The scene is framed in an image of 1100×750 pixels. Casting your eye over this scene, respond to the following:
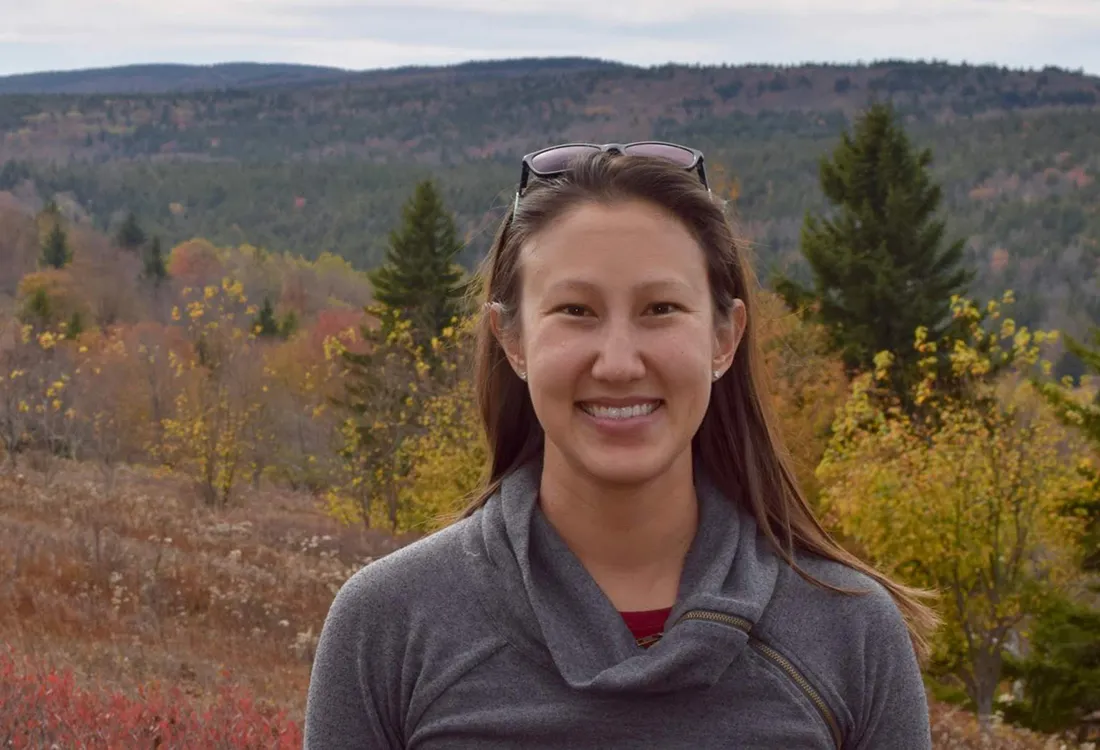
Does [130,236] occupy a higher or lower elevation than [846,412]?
lower

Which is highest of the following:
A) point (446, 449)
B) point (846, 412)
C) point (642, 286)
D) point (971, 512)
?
point (642, 286)

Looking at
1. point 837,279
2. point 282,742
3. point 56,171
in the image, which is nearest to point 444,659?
point 282,742

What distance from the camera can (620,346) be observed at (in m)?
2.14

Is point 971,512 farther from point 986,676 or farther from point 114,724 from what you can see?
point 114,724

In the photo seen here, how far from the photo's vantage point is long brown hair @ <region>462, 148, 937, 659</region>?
7.43 feet

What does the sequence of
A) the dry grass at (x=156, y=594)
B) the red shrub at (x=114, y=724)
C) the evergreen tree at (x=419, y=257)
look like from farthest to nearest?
the evergreen tree at (x=419, y=257) → the dry grass at (x=156, y=594) → the red shrub at (x=114, y=724)

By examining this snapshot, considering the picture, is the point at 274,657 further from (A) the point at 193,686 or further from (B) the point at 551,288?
(B) the point at 551,288

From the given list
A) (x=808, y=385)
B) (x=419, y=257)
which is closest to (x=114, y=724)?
(x=808, y=385)

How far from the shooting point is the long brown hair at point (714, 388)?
2.27m

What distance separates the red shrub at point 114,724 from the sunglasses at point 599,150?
3233 millimetres

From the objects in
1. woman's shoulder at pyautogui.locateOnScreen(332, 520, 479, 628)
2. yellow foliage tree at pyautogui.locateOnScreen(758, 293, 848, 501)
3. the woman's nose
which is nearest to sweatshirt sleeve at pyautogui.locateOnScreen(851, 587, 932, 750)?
the woman's nose

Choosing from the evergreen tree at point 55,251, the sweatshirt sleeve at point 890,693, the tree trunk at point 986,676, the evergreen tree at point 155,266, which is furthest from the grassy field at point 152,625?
the evergreen tree at point 55,251

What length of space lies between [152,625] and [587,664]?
1106 cm

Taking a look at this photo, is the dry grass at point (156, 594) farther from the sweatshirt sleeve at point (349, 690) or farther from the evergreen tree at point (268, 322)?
the evergreen tree at point (268, 322)
